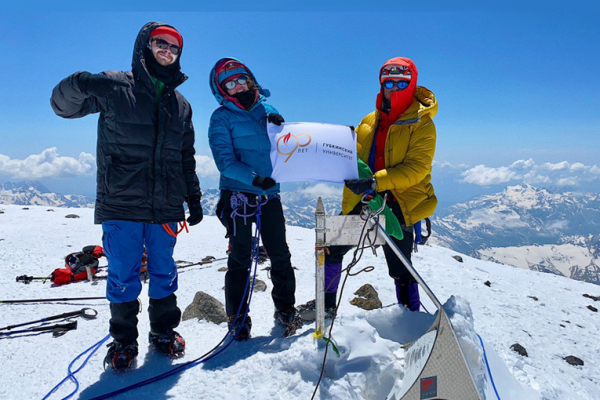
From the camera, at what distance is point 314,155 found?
11.6 feet

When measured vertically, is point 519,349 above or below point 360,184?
below

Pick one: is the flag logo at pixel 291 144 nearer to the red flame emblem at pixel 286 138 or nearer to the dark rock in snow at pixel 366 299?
the red flame emblem at pixel 286 138

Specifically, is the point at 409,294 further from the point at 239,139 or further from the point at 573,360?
the point at 239,139

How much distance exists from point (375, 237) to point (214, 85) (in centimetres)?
251

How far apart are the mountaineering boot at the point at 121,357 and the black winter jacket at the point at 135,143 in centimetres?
134

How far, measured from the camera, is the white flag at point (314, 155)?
3539 mm

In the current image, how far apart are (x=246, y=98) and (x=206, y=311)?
3.08m

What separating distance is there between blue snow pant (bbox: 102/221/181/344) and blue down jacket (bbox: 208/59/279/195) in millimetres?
892

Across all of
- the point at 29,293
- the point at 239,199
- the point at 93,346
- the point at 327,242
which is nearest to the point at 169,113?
the point at 239,199

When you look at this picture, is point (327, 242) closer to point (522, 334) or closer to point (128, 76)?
point (128, 76)

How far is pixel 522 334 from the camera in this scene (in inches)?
208

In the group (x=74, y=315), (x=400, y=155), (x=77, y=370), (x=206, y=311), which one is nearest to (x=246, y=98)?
(x=400, y=155)

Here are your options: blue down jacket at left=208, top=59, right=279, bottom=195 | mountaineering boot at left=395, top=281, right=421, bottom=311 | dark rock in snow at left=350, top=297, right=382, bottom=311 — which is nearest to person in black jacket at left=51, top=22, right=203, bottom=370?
blue down jacket at left=208, top=59, right=279, bottom=195

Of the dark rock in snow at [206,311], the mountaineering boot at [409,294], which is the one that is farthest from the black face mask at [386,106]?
the dark rock in snow at [206,311]
